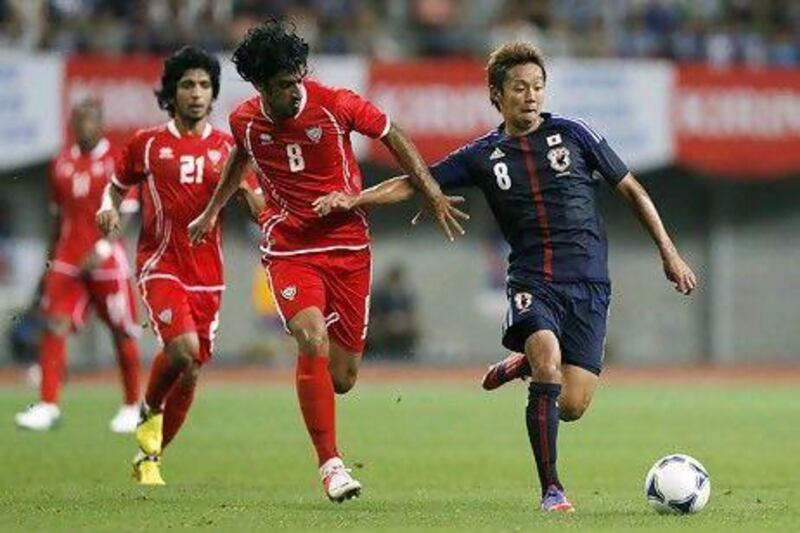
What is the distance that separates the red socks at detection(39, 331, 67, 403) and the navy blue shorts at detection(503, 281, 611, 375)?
7.47 metres

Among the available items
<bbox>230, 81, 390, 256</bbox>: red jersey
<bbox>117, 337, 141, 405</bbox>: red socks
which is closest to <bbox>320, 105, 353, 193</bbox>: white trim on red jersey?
<bbox>230, 81, 390, 256</bbox>: red jersey

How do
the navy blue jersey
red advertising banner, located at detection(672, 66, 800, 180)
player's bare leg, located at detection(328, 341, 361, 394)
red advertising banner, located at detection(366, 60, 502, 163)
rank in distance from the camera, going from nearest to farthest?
1. the navy blue jersey
2. player's bare leg, located at detection(328, 341, 361, 394)
3. red advertising banner, located at detection(366, 60, 502, 163)
4. red advertising banner, located at detection(672, 66, 800, 180)

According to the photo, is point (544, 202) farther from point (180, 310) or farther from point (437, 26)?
point (437, 26)

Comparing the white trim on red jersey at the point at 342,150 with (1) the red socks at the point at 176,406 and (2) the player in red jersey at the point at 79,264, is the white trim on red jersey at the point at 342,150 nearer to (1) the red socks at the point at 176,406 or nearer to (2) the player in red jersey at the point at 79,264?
(1) the red socks at the point at 176,406

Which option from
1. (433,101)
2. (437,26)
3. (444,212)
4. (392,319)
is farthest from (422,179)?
(437,26)

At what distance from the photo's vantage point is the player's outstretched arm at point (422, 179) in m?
10.7

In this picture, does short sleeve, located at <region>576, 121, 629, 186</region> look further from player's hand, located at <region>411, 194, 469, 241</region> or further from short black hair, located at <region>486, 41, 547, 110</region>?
player's hand, located at <region>411, 194, 469, 241</region>

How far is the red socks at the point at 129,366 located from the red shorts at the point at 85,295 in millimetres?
323

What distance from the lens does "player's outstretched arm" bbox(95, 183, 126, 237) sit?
40.9 feet

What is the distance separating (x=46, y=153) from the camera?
2842cm

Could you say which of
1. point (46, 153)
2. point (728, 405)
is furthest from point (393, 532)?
point (46, 153)

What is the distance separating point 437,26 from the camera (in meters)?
30.8

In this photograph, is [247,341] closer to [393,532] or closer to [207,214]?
[207,214]

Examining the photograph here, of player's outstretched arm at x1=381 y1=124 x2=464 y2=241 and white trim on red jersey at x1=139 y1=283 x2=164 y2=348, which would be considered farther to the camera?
white trim on red jersey at x1=139 y1=283 x2=164 y2=348
